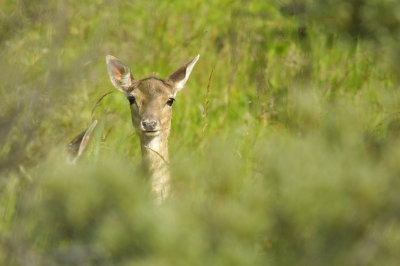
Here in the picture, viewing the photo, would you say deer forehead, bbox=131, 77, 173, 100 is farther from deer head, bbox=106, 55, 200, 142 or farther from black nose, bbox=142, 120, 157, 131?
black nose, bbox=142, 120, 157, 131

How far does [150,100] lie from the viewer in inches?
195

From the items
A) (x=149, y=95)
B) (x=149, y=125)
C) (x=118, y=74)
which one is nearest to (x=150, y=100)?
(x=149, y=95)

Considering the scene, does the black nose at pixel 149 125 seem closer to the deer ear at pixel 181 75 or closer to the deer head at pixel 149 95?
the deer head at pixel 149 95

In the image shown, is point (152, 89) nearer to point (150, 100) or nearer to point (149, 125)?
point (150, 100)

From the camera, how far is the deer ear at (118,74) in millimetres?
5137

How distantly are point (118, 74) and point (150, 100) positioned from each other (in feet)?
1.40

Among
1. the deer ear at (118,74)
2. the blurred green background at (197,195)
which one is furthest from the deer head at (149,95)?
the blurred green background at (197,195)

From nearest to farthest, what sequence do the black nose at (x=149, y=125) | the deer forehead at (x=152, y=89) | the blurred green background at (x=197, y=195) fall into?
the blurred green background at (x=197, y=195) → the black nose at (x=149, y=125) → the deer forehead at (x=152, y=89)

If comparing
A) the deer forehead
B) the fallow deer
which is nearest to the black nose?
the fallow deer

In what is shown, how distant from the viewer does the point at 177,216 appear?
2408 mm

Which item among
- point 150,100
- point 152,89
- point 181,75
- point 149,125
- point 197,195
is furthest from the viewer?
point 181,75

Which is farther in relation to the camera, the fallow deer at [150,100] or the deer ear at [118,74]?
the deer ear at [118,74]

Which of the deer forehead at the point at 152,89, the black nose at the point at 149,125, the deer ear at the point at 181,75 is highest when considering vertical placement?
the deer ear at the point at 181,75

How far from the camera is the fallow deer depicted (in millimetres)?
4742
